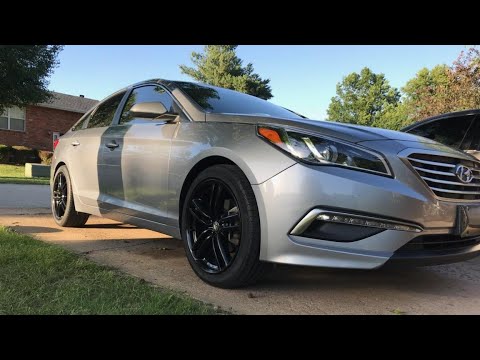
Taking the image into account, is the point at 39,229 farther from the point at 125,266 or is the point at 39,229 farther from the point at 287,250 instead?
the point at 287,250

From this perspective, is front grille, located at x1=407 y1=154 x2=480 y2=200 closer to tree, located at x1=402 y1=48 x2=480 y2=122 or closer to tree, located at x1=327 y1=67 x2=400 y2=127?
tree, located at x1=402 y1=48 x2=480 y2=122

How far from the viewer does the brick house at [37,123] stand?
77.0 feet

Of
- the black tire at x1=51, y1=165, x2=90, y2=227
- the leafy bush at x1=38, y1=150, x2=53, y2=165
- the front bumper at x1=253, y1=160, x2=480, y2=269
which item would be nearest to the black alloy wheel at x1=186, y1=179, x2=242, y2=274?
the front bumper at x1=253, y1=160, x2=480, y2=269

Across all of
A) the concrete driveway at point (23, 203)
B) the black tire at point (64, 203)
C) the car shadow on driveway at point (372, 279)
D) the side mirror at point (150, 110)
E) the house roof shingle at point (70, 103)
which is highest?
the house roof shingle at point (70, 103)

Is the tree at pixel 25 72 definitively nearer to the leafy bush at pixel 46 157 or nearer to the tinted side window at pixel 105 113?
the leafy bush at pixel 46 157

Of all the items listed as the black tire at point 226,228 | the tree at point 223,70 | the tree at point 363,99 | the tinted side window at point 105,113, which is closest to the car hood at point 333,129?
the black tire at point 226,228

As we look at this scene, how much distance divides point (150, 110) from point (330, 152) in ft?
5.62

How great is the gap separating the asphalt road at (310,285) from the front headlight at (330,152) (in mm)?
658

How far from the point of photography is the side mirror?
12.3 feet

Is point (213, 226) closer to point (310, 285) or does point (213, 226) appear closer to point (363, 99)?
point (310, 285)

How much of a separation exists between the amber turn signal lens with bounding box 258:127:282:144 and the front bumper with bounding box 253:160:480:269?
25 cm
